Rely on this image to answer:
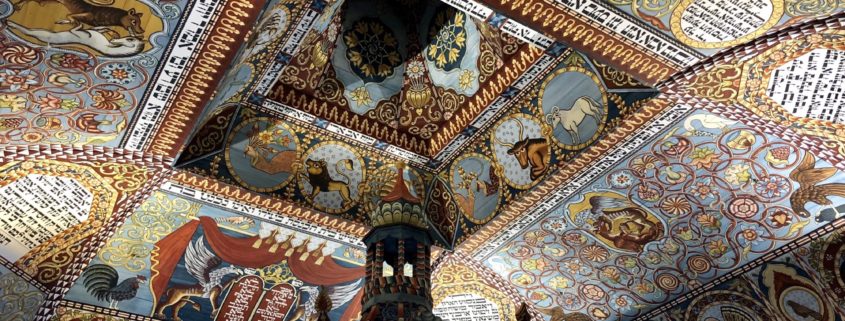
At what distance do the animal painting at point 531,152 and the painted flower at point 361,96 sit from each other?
1.53m

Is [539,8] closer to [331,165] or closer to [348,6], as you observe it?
[348,6]

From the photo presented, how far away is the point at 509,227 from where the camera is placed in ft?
24.4

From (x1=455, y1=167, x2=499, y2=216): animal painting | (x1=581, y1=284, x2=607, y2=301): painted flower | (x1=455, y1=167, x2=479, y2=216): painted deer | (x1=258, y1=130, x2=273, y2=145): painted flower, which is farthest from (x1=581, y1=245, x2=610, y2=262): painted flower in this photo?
(x1=258, y1=130, x2=273, y2=145): painted flower

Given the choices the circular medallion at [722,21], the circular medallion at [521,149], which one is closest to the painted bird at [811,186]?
the circular medallion at [722,21]

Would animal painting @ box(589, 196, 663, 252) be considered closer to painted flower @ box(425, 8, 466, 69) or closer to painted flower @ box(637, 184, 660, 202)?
painted flower @ box(637, 184, 660, 202)

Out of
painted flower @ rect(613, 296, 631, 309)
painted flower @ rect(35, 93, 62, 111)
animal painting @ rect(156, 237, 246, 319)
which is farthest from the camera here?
painted flower @ rect(613, 296, 631, 309)

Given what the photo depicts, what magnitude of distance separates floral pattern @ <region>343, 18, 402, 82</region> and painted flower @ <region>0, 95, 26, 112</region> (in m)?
3.02

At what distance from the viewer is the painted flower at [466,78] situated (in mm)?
6938

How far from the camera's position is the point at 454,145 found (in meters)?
7.40

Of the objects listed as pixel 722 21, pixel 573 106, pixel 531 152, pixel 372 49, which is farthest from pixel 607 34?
pixel 372 49

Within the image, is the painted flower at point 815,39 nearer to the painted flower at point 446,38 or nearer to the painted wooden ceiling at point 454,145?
the painted wooden ceiling at point 454,145

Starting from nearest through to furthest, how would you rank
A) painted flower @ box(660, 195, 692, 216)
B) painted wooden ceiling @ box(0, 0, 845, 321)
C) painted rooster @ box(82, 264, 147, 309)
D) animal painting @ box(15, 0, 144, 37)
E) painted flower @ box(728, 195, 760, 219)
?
animal painting @ box(15, 0, 144, 37), painted wooden ceiling @ box(0, 0, 845, 321), painted flower @ box(728, 195, 760, 219), painted flower @ box(660, 195, 692, 216), painted rooster @ box(82, 264, 147, 309)

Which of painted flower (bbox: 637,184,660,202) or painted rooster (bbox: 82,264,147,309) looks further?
painted rooster (bbox: 82,264,147,309)

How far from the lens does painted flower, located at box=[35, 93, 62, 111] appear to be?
17.1 ft
